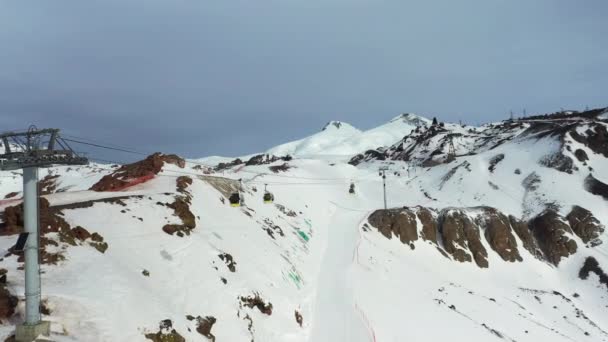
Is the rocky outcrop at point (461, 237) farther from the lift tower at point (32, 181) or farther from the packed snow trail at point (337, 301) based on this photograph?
the lift tower at point (32, 181)

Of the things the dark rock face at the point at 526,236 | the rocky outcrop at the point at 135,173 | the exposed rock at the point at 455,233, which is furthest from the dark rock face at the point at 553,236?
the rocky outcrop at the point at 135,173

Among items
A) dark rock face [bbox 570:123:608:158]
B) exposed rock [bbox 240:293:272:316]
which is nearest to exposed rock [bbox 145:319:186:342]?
exposed rock [bbox 240:293:272:316]

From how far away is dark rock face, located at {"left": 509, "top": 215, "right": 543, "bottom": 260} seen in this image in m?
72.8

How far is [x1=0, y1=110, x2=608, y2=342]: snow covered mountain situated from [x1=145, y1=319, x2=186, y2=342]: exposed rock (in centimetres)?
8

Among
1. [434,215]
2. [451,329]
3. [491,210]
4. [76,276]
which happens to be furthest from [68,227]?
[491,210]

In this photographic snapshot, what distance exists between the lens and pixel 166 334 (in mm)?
16766

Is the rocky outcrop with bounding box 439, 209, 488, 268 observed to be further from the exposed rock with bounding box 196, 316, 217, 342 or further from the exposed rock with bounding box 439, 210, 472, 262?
the exposed rock with bounding box 196, 316, 217, 342

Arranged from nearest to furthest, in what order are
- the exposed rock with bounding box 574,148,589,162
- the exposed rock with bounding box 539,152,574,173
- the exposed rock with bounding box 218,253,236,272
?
the exposed rock with bounding box 218,253,236,272 → the exposed rock with bounding box 539,152,574,173 → the exposed rock with bounding box 574,148,589,162

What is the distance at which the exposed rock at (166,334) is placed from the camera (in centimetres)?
1627

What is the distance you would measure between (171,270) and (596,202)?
88.8 m

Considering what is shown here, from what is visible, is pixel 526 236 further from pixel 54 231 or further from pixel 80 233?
pixel 54 231

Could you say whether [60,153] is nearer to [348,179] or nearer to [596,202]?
[596,202]

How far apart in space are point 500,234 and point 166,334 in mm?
70650

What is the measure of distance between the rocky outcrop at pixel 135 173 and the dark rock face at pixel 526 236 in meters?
64.6
